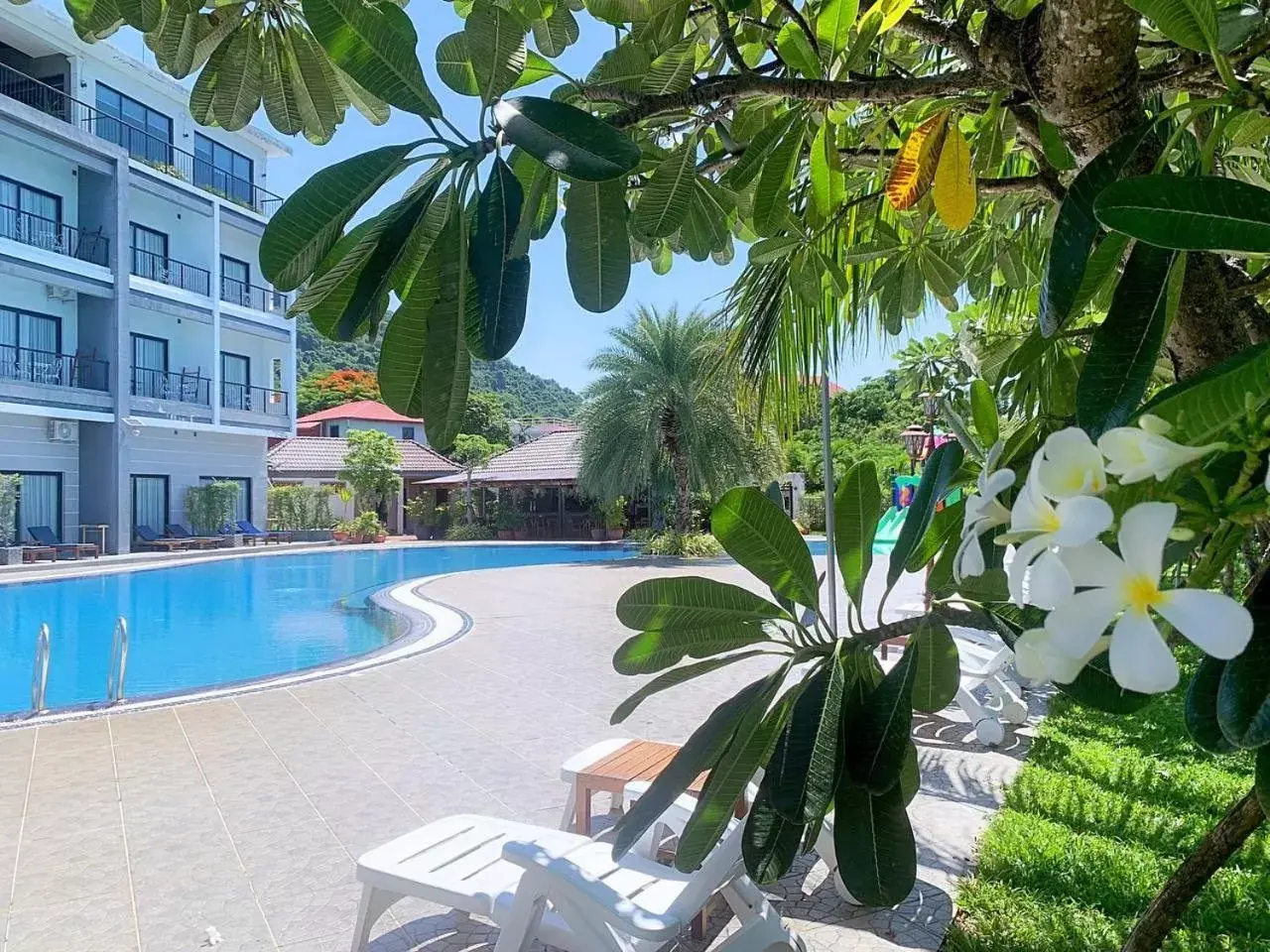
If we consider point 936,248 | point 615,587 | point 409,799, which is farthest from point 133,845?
point 615,587

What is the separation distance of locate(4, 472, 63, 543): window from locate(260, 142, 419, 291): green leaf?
950 inches

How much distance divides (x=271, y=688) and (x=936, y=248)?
712 cm

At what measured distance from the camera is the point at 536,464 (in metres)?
32.2

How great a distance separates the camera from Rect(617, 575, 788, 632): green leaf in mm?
1148

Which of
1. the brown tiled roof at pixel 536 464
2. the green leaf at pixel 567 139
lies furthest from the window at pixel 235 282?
the green leaf at pixel 567 139

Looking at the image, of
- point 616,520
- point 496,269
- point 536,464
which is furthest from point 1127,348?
point 536,464

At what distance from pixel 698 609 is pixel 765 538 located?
134 mm

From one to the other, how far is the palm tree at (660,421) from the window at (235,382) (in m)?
11.1

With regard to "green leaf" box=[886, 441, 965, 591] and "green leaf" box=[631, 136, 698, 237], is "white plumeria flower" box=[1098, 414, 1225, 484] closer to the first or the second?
"green leaf" box=[886, 441, 965, 591]

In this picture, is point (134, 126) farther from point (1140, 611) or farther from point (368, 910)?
point (1140, 611)

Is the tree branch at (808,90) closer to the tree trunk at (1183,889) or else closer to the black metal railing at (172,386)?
the tree trunk at (1183,889)

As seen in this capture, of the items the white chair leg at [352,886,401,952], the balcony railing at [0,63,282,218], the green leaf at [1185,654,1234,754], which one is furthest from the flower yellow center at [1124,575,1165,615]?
the balcony railing at [0,63,282,218]

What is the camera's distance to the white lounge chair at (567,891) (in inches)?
116

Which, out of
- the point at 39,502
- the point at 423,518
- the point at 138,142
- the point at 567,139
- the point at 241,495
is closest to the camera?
the point at 567,139
